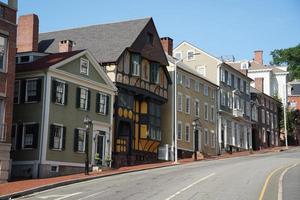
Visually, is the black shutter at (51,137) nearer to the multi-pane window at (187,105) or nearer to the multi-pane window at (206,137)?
the multi-pane window at (187,105)

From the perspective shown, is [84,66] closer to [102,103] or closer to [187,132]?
[102,103]

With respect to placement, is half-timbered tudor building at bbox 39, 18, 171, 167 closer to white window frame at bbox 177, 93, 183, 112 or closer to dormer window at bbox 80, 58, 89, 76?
white window frame at bbox 177, 93, 183, 112

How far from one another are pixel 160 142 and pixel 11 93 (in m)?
21.4

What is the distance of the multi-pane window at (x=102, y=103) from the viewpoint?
38.7 meters

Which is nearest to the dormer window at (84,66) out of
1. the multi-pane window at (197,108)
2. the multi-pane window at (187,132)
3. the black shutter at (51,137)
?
the black shutter at (51,137)

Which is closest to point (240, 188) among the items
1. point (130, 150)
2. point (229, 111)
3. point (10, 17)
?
point (10, 17)

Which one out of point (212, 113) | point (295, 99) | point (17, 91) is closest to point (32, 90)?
point (17, 91)

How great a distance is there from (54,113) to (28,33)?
11.5m

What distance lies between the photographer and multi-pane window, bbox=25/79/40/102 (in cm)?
3356

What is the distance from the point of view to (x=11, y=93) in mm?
30094

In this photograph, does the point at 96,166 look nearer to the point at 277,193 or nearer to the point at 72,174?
the point at 72,174

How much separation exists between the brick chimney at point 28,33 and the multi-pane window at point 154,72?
10453 millimetres

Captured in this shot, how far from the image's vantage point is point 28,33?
42906 mm

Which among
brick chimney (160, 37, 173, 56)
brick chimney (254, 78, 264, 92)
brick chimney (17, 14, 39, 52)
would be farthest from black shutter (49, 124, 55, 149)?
brick chimney (254, 78, 264, 92)
